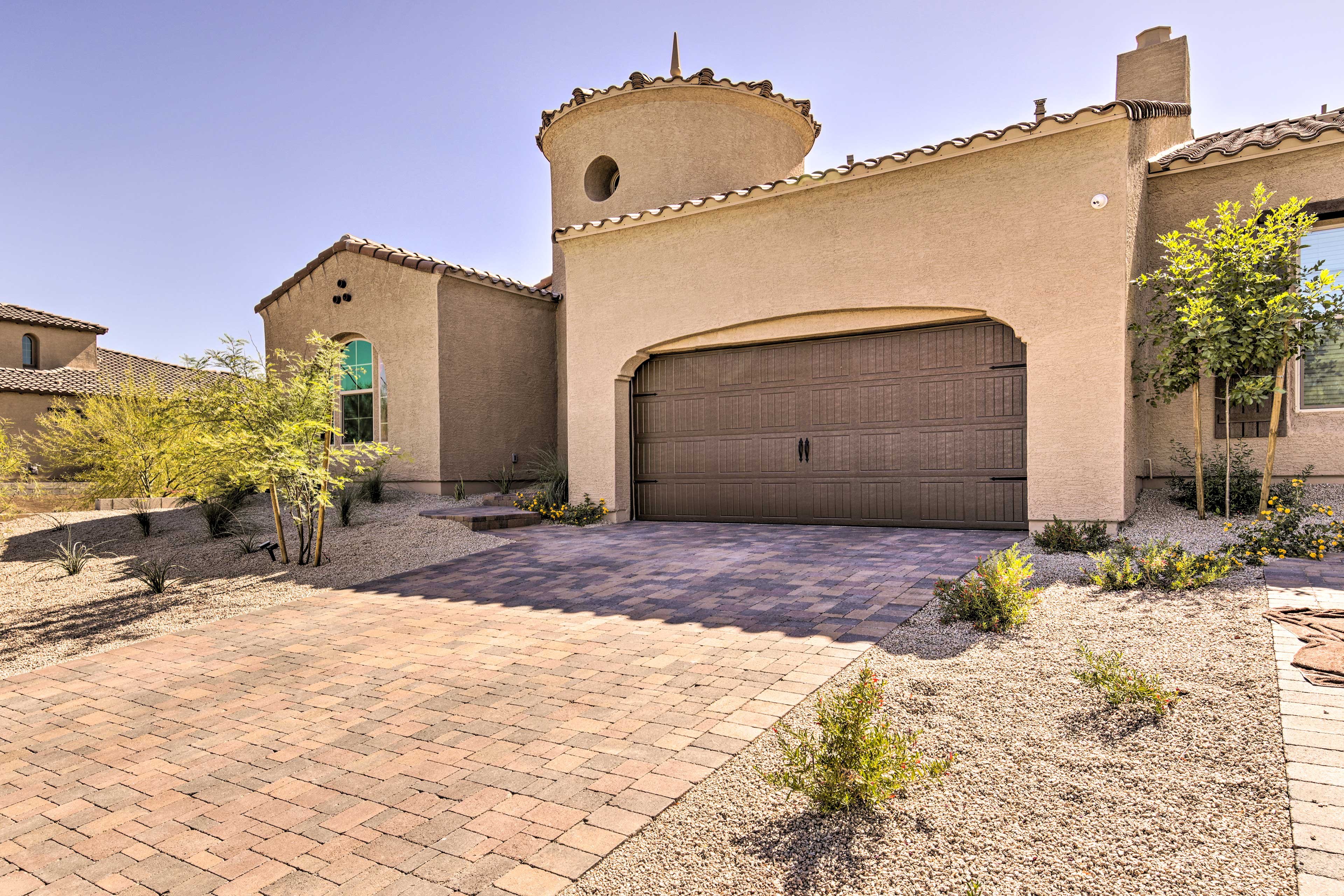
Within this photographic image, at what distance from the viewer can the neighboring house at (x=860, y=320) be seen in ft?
27.6

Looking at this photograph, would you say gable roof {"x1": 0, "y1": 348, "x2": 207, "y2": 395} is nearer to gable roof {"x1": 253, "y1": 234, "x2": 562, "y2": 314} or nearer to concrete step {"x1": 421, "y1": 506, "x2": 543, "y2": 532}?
gable roof {"x1": 253, "y1": 234, "x2": 562, "y2": 314}

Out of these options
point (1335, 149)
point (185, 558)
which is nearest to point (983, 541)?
point (1335, 149)

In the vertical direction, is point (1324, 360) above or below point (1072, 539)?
above

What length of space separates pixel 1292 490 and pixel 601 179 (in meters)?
12.4

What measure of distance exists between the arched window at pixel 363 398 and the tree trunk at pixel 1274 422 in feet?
44.6

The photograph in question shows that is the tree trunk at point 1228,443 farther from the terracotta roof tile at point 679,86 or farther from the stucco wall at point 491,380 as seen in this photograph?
the stucco wall at point 491,380

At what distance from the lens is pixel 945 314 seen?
30.5 ft

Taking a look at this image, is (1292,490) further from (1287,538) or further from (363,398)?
(363,398)

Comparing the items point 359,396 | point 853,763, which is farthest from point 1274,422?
point 359,396

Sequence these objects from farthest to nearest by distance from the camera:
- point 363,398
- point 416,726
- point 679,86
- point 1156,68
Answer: point 363,398 < point 679,86 < point 1156,68 < point 416,726

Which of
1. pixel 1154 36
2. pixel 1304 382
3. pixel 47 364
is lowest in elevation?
pixel 1304 382

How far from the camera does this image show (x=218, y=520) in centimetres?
1061

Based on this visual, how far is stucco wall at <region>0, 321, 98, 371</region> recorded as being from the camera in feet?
92.0

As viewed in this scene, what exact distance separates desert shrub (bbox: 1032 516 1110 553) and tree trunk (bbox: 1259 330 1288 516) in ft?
5.14
